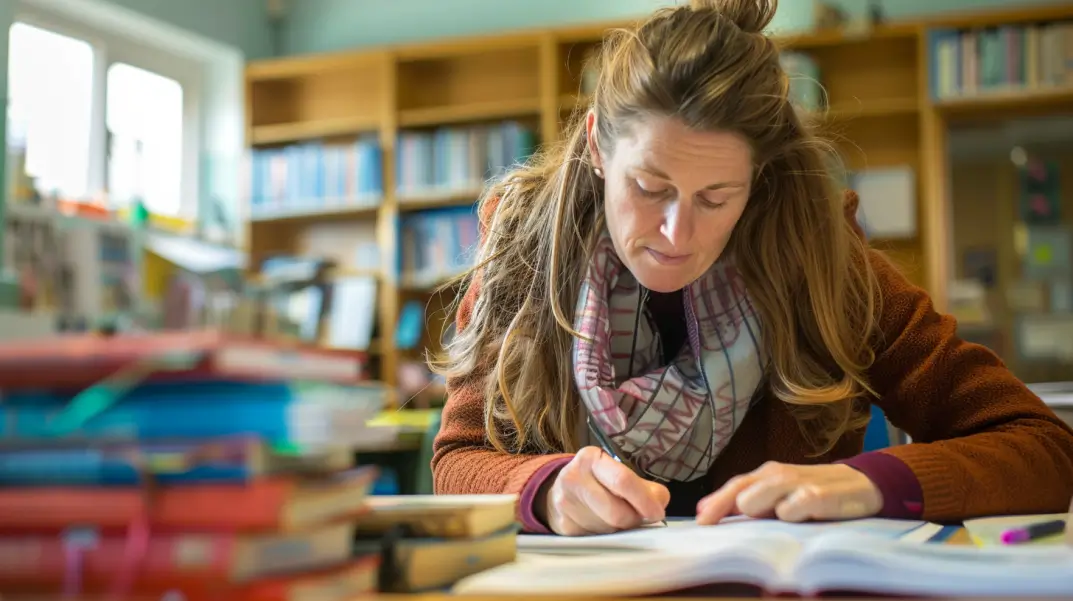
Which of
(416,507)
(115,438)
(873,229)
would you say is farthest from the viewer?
(873,229)

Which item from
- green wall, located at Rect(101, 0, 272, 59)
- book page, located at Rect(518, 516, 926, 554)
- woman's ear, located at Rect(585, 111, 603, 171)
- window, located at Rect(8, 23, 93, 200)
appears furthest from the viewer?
green wall, located at Rect(101, 0, 272, 59)

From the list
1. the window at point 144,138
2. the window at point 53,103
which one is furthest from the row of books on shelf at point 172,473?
the window at point 144,138

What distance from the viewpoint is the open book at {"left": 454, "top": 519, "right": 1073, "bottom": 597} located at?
550mm

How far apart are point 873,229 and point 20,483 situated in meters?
4.00

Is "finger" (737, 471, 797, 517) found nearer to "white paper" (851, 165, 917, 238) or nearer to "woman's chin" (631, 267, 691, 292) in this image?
"woman's chin" (631, 267, 691, 292)

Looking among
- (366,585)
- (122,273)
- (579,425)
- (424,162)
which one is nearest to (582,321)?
(579,425)

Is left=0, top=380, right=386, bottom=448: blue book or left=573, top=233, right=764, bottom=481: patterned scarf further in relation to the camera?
left=573, top=233, right=764, bottom=481: patterned scarf

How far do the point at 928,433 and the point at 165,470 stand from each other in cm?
103

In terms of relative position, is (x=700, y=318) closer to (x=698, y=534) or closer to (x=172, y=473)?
(x=698, y=534)

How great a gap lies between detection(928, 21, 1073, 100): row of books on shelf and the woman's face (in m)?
3.27

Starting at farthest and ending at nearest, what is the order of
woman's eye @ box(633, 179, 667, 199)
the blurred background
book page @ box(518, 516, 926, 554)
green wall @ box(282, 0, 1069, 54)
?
1. green wall @ box(282, 0, 1069, 54)
2. the blurred background
3. woman's eye @ box(633, 179, 667, 199)
4. book page @ box(518, 516, 926, 554)

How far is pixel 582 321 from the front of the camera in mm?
1294

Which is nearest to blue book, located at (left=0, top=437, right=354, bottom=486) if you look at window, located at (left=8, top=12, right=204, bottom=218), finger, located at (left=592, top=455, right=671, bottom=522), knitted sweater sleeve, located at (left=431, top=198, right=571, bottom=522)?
finger, located at (left=592, top=455, right=671, bottom=522)

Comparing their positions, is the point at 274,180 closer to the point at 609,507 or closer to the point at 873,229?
the point at 873,229
